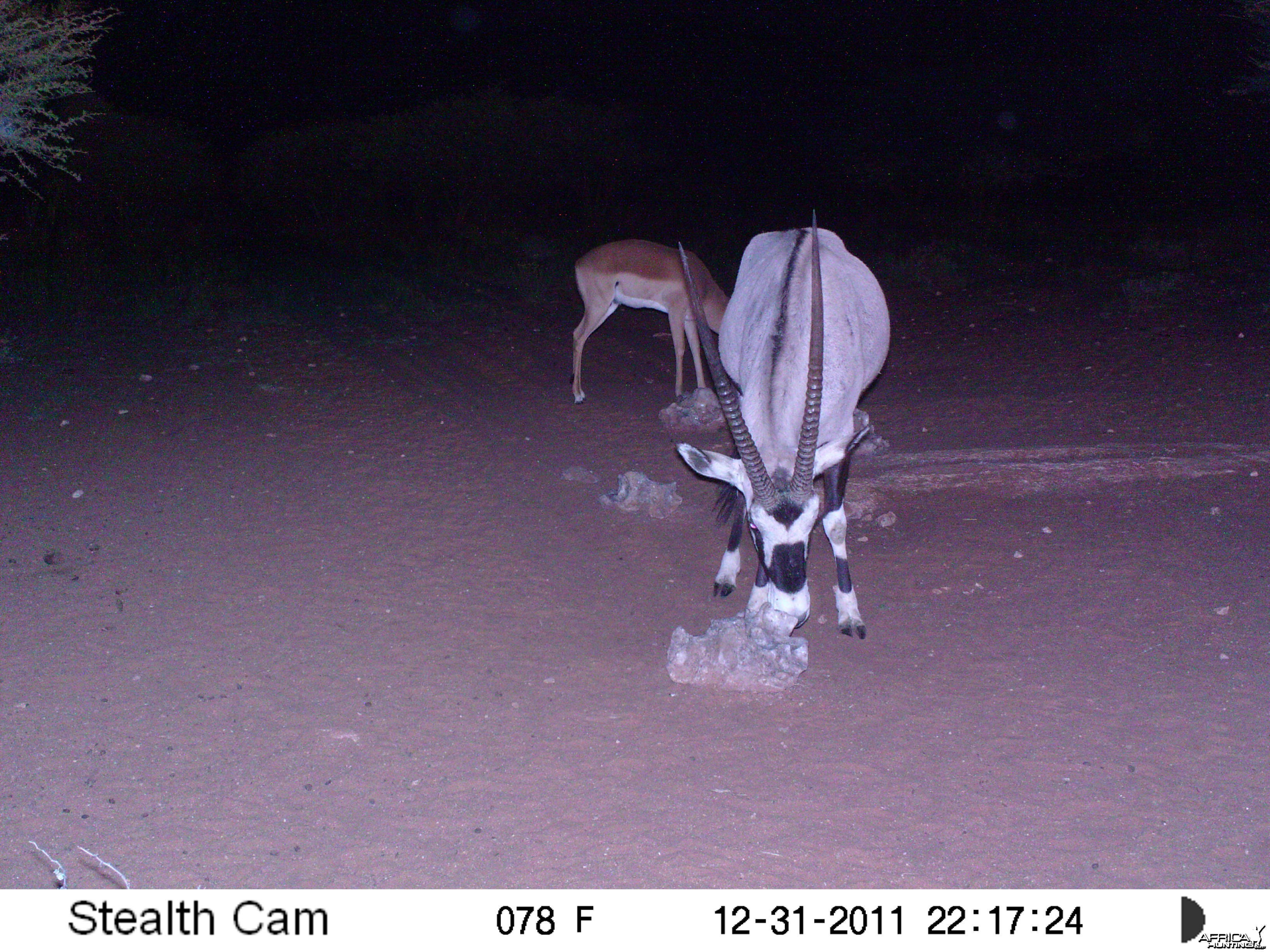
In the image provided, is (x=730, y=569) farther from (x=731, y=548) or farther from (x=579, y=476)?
(x=579, y=476)

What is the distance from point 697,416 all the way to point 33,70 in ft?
19.5

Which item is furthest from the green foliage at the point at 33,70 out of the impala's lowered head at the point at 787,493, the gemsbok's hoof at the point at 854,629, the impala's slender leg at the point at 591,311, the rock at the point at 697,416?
the gemsbok's hoof at the point at 854,629

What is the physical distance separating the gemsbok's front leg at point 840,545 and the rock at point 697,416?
2.71 metres

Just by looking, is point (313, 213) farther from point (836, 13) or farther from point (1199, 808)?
point (1199, 808)

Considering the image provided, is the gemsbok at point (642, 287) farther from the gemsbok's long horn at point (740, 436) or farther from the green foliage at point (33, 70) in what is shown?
the gemsbok's long horn at point (740, 436)

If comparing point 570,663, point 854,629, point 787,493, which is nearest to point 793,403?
point 787,493

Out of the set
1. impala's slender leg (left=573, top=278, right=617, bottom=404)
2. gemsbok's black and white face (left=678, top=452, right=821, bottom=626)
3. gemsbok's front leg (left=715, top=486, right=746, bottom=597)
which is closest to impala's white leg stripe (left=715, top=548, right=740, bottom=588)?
gemsbok's front leg (left=715, top=486, right=746, bottom=597)

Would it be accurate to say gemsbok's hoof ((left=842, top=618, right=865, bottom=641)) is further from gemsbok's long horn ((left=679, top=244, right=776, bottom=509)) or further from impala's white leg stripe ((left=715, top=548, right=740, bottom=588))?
gemsbok's long horn ((left=679, top=244, right=776, bottom=509))

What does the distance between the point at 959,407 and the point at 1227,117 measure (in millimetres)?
16044

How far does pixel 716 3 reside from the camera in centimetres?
2505

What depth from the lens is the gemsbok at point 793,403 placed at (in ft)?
15.4

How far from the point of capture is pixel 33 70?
8.59m

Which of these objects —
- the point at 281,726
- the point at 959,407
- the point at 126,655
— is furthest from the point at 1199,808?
the point at 959,407

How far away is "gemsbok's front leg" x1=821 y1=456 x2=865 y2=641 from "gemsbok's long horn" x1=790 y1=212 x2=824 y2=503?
0.59 metres
